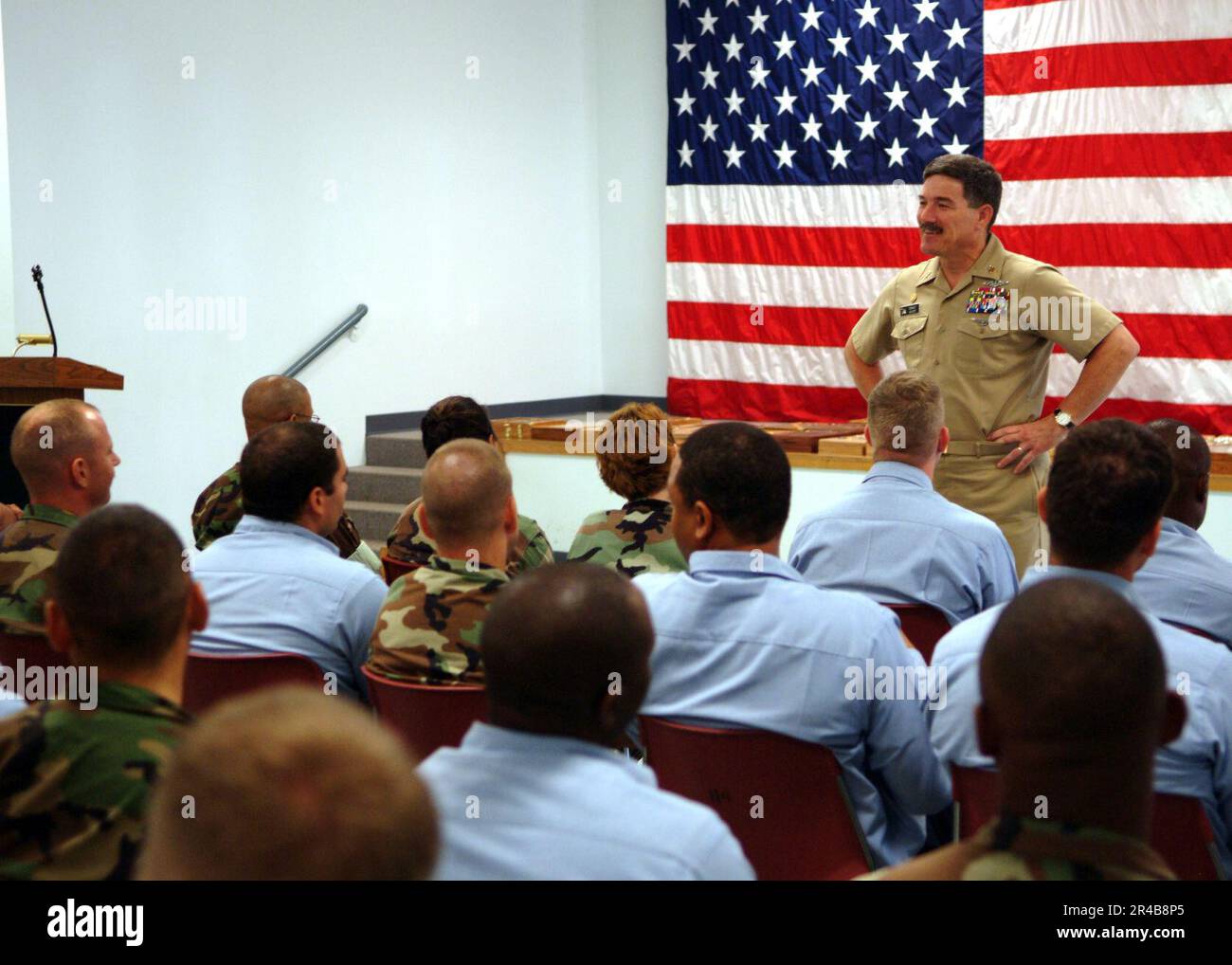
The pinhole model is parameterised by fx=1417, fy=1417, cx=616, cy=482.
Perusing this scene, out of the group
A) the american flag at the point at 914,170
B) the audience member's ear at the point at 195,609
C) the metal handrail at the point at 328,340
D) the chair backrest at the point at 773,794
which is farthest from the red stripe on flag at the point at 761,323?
the audience member's ear at the point at 195,609

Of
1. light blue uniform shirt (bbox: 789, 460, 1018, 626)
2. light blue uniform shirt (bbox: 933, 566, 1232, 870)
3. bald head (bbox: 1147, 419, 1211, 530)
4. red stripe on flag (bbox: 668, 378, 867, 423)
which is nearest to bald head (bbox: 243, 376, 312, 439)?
light blue uniform shirt (bbox: 789, 460, 1018, 626)

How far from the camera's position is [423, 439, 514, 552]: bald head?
103 inches

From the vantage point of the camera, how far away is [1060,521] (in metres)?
2.11

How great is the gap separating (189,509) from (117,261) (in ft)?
3.89

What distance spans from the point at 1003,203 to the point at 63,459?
531 centimetres

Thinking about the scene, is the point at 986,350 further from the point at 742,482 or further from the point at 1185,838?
the point at 1185,838

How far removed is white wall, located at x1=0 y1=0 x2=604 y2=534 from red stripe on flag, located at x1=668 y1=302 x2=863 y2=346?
83cm

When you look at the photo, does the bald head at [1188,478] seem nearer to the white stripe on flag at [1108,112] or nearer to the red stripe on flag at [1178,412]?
the red stripe on flag at [1178,412]

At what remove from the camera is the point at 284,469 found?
2.79m

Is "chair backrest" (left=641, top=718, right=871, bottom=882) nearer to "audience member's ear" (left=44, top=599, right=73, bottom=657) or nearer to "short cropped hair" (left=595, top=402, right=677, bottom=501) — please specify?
"audience member's ear" (left=44, top=599, right=73, bottom=657)

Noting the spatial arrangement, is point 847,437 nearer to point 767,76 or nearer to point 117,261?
point 767,76

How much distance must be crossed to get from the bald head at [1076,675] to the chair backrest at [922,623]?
141 centimetres

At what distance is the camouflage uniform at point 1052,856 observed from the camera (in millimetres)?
1205

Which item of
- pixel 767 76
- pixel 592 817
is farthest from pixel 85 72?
pixel 592 817
